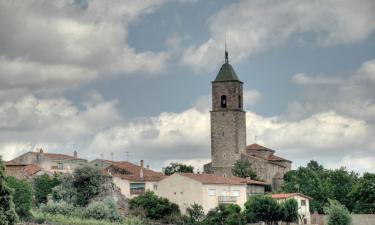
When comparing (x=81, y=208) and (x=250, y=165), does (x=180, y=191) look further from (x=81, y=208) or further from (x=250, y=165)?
(x=250, y=165)

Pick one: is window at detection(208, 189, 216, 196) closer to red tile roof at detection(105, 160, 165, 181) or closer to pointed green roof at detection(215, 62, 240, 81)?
red tile roof at detection(105, 160, 165, 181)

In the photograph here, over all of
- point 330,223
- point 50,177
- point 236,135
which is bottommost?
point 330,223

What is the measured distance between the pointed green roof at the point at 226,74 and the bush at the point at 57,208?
3968 cm

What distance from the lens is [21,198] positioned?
66625mm

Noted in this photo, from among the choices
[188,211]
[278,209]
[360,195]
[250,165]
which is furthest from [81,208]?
[250,165]

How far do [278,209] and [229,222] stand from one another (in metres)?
6.72

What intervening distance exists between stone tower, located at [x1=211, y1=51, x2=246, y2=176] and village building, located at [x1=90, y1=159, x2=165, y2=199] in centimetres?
1321

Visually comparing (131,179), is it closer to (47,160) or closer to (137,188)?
(137,188)

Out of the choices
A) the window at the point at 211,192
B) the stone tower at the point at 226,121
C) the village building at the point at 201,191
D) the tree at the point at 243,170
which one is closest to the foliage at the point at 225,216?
the village building at the point at 201,191

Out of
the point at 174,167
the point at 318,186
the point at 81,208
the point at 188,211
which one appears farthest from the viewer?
the point at 174,167

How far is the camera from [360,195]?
7606 centimetres

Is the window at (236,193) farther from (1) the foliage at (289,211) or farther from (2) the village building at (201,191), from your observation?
(1) the foliage at (289,211)

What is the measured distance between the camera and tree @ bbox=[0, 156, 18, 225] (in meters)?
48.7

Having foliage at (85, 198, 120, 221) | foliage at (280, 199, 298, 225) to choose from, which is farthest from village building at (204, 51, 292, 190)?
foliage at (85, 198, 120, 221)
